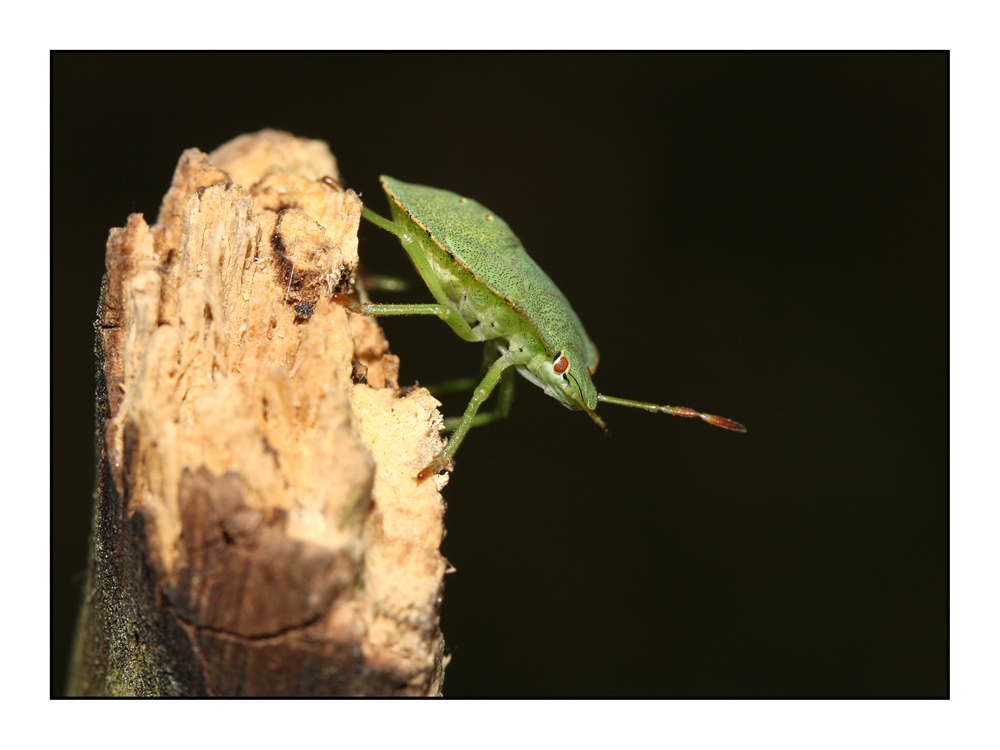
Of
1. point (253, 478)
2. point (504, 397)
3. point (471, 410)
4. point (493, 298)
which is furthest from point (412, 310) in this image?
point (253, 478)

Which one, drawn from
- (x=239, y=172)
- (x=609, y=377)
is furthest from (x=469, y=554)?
(x=239, y=172)

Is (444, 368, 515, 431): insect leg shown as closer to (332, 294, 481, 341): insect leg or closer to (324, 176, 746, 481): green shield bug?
(324, 176, 746, 481): green shield bug

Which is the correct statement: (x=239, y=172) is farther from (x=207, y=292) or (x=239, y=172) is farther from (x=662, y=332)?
(x=662, y=332)

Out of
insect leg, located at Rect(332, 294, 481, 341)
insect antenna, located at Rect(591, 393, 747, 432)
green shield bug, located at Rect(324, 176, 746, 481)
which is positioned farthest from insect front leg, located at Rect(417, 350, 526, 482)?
insect antenna, located at Rect(591, 393, 747, 432)

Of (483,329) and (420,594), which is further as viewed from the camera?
(483,329)

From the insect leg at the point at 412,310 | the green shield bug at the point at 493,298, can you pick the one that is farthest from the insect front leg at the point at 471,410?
the insect leg at the point at 412,310

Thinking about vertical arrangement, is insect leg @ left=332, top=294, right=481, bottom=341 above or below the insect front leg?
above
